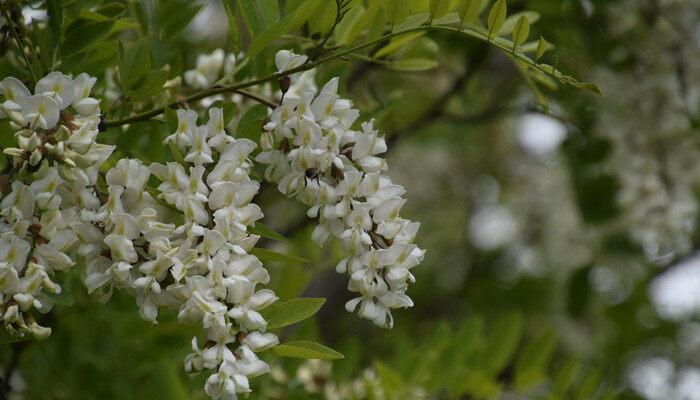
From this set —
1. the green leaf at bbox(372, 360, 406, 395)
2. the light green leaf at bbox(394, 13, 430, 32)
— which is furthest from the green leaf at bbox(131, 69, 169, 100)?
the green leaf at bbox(372, 360, 406, 395)

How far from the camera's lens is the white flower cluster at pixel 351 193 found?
722 mm

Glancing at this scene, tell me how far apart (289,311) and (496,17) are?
0.31 meters

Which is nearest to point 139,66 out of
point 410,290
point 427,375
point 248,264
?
point 248,264

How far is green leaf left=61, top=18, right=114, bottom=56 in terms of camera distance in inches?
32.3

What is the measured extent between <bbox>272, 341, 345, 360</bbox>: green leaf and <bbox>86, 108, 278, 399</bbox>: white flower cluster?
31 mm

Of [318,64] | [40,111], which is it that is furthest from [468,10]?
[40,111]

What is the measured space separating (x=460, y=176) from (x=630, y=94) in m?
1.34

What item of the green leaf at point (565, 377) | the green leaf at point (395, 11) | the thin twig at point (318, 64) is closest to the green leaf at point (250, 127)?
the thin twig at point (318, 64)

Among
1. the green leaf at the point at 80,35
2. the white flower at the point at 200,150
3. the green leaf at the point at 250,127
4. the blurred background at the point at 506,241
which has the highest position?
the green leaf at the point at 80,35

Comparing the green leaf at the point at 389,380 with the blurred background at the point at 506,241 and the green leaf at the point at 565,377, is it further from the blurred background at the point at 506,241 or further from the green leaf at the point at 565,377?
the green leaf at the point at 565,377

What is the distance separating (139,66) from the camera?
79cm

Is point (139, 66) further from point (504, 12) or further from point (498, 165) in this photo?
point (498, 165)

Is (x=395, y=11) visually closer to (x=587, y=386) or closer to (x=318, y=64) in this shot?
(x=318, y=64)

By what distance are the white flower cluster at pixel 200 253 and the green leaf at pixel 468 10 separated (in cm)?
22
